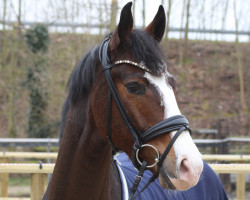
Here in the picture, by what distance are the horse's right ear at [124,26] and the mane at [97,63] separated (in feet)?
0.13

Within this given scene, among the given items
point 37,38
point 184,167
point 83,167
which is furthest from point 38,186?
point 37,38

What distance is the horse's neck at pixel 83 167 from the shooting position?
2.10 meters

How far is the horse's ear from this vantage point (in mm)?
2160

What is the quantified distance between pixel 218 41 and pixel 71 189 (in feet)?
71.5

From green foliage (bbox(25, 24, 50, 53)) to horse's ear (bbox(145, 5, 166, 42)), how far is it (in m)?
11.1

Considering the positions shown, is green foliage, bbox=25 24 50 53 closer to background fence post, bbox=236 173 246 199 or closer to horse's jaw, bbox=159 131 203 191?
background fence post, bbox=236 173 246 199

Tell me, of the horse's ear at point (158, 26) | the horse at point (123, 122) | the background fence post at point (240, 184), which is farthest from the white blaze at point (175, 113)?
the background fence post at point (240, 184)

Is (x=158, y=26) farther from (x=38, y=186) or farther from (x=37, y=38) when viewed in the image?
(x=37, y=38)

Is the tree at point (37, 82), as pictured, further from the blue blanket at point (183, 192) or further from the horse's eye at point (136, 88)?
the horse's eye at point (136, 88)

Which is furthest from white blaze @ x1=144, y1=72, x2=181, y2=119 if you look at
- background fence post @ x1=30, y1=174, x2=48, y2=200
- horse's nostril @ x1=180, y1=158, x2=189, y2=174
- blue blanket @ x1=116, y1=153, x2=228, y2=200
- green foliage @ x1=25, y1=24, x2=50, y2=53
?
green foliage @ x1=25, y1=24, x2=50, y2=53

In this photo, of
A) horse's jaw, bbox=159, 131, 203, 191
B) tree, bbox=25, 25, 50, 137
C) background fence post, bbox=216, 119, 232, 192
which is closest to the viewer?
horse's jaw, bbox=159, 131, 203, 191

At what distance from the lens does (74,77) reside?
2.23 metres

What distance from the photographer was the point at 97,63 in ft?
7.06

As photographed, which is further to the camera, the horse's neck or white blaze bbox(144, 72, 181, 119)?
the horse's neck
